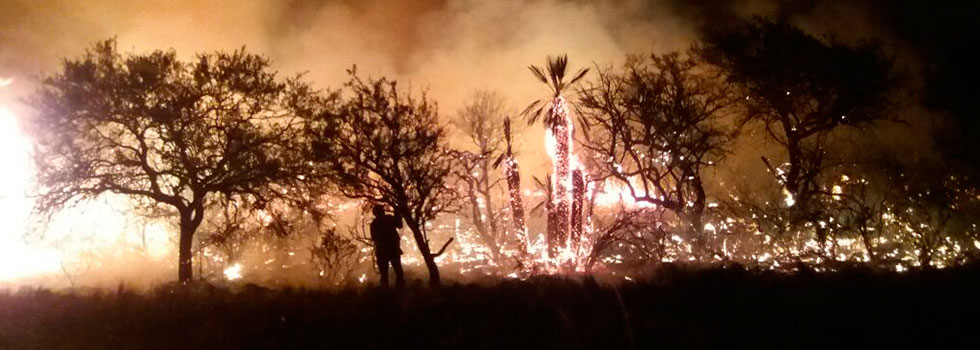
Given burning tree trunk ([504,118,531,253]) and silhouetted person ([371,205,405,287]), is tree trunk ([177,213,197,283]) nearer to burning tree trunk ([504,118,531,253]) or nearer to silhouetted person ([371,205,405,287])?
silhouetted person ([371,205,405,287])

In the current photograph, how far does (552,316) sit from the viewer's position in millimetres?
8977

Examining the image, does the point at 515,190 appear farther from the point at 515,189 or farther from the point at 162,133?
the point at 162,133

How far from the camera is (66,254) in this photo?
35406 millimetres

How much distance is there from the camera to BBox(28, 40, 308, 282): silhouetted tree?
16.8 meters

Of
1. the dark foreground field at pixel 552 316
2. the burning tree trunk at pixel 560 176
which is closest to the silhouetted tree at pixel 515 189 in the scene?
the burning tree trunk at pixel 560 176

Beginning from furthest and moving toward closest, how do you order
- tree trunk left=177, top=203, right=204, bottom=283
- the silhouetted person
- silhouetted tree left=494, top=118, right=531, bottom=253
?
silhouetted tree left=494, top=118, right=531, bottom=253, tree trunk left=177, top=203, right=204, bottom=283, the silhouetted person

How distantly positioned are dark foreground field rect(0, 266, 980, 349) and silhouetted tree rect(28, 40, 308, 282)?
20.5 feet

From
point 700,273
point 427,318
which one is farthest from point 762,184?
point 427,318

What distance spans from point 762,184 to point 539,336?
3112 cm

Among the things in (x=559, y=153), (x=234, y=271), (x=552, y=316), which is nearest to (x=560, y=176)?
(x=559, y=153)

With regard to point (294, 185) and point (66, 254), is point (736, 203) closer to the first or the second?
point (294, 185)

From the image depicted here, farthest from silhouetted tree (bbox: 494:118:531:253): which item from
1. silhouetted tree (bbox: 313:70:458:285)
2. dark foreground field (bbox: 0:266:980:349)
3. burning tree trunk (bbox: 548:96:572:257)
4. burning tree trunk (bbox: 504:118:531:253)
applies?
dark foreground field (bbox: 0:266:980:349)

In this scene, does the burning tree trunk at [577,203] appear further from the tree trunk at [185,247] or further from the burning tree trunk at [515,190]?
the tree trunk at [185,247]

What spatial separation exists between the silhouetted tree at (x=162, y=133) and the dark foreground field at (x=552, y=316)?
6263mm
